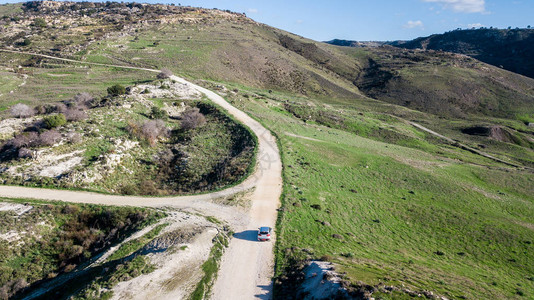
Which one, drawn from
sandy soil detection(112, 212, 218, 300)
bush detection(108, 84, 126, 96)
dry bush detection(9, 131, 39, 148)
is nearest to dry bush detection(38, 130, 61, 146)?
dry bush detection(9, 131, 39, 148)

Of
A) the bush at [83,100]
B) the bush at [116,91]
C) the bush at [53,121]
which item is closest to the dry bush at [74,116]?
the bush at [53,121]

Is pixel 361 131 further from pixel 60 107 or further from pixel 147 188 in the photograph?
pixel 60 107

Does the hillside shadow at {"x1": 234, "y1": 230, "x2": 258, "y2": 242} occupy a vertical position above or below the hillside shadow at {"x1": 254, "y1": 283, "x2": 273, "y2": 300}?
A: above

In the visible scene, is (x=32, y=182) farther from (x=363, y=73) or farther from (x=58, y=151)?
(x=363, y=73)

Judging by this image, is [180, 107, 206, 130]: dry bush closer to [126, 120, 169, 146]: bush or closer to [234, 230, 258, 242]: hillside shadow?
[126, 120, 169, 146]: bush

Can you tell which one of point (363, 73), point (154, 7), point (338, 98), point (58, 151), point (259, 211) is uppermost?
point (154, 7)

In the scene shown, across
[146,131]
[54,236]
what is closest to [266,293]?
[54,236]

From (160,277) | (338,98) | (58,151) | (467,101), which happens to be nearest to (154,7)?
(338,98)
